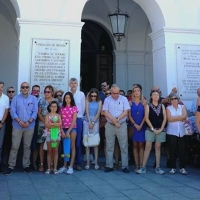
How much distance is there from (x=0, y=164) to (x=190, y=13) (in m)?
6.47

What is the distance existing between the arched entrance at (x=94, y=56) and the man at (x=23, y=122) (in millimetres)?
5755

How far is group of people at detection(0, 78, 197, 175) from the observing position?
20.1ft

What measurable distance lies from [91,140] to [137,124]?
3.43 ft

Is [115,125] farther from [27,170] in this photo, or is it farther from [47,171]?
[27,170]

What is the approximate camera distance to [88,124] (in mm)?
6551

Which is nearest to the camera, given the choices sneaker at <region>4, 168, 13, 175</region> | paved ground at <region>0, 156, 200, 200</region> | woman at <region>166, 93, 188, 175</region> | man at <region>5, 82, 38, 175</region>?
paved ground at <region>0, 156, 200, 200</region>

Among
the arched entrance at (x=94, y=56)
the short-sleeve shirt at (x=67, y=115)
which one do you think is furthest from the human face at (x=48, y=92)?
the arched entrance at (x=94, y=56)

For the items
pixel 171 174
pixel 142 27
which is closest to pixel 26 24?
pixel 171 174

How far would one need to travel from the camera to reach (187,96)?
8.31 meters

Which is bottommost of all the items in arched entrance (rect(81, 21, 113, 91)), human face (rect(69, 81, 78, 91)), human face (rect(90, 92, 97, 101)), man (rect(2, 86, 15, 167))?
man (rect(2, 86, 15, 167))

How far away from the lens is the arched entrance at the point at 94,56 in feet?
39.2

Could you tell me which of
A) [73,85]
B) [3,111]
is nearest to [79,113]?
[73,85]

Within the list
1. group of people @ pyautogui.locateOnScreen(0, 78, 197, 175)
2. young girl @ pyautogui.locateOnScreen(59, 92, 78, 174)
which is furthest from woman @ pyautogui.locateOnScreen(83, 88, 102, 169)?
young girl @ pyautogui.locateOnScreen(59, 92, 78, 174)

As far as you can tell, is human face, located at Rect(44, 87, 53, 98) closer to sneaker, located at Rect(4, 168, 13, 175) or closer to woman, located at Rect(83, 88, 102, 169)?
woman, located at Rect(83, 88, 102, 169)
